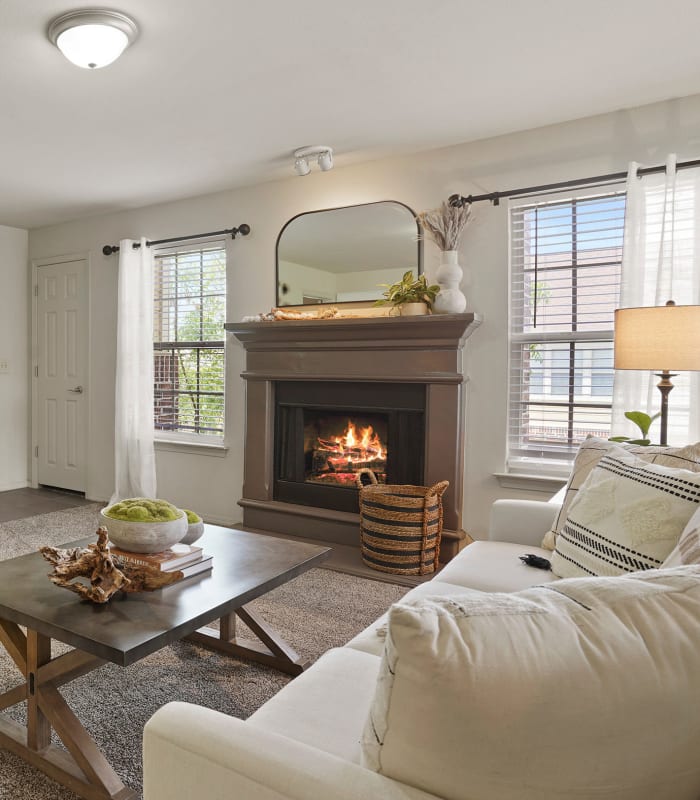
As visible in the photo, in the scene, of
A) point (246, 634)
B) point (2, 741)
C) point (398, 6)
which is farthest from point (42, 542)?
point (398, 6)

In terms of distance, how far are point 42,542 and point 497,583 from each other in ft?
10.1

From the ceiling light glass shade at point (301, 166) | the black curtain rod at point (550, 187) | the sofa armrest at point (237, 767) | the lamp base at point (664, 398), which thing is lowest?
the sofa armrest at point (237, 767)

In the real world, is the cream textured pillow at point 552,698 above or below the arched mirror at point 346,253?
below

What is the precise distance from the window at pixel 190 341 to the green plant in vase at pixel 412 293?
153 cm

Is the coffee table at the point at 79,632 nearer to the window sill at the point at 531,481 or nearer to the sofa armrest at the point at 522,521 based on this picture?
the sofa armrest at the point at 522,521

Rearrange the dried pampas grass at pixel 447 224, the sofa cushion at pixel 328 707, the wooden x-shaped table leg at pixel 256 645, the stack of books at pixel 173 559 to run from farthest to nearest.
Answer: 1. the dried pampas grass at pixel 447 224
2. the wooden x-shaped table leg at pixel 256 645
3. the stack of books at pixel 173 559
4. the sofa cushion at pixel 328 707

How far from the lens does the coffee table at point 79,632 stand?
1.38 metres

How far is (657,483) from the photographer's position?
1.55m

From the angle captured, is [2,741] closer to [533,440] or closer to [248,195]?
[533,440]

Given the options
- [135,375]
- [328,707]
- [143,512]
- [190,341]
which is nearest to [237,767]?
[328,707]

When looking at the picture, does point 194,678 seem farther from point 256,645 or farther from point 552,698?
point 552,698

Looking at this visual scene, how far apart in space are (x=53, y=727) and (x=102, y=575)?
1.36ft

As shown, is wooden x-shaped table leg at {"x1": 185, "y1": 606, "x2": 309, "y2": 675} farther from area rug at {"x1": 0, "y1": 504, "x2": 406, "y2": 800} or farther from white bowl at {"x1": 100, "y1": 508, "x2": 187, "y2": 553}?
white bowl at {"x1": 100, "y1": 508, "x2": 187, "y2": 553}

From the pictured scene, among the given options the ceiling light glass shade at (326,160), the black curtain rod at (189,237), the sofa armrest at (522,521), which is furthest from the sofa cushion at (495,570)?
the black curtain rod at (189,237)
